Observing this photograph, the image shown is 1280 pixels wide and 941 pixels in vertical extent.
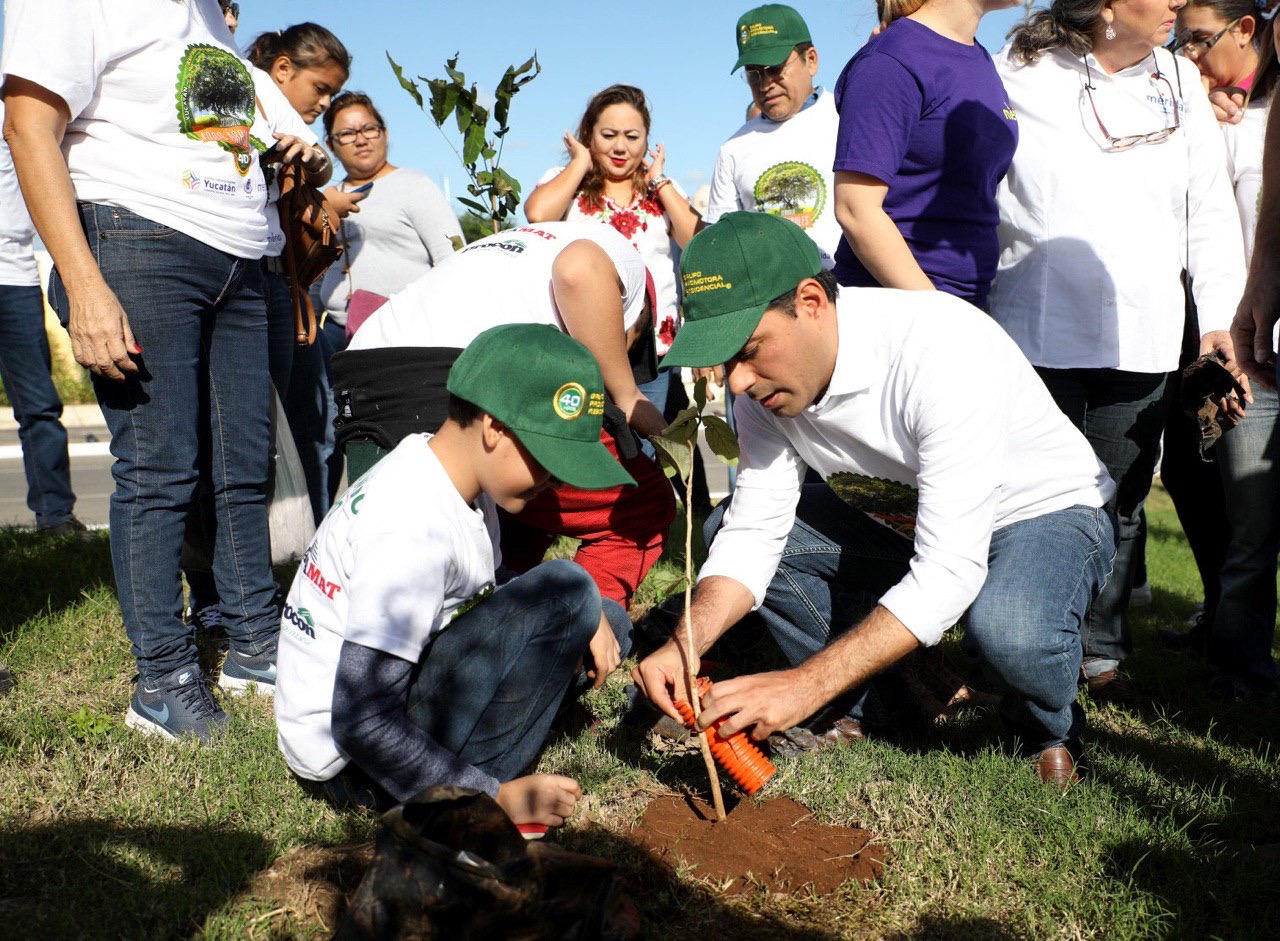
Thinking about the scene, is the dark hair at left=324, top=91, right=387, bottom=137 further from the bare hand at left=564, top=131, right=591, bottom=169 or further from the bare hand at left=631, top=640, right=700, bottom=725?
the bare hand at left=631, top=640, right=700, bottom=725

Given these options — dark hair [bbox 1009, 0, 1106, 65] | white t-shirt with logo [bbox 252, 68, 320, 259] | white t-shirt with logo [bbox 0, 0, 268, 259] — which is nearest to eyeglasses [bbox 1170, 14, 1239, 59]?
dark hair [bbox 1009, 0, 1106, 65]

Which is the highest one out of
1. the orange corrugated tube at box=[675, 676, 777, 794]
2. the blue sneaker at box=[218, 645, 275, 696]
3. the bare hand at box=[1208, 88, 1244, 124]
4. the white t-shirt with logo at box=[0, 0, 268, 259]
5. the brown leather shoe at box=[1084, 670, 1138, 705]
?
the bare hand at box=[1208, 88, 1244, 124]

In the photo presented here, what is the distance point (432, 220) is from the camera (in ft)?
19.2

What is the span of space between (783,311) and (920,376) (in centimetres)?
39

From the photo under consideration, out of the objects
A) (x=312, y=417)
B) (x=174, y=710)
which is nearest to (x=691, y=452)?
(x=174, y=710)

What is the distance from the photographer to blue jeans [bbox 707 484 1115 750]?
9.18 feet

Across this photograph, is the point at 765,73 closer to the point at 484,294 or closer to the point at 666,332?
the point at 666,332

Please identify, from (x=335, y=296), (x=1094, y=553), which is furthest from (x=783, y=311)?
(x=335, y=296)

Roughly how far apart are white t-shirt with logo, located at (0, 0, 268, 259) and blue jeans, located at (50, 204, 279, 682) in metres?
0.07

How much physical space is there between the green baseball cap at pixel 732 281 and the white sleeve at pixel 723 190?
2.53 m

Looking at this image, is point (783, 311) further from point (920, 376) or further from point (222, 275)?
point (222, 275)

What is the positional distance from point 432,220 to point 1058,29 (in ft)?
11.0

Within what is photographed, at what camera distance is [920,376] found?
268cm

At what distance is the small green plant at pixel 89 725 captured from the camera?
314 cm
